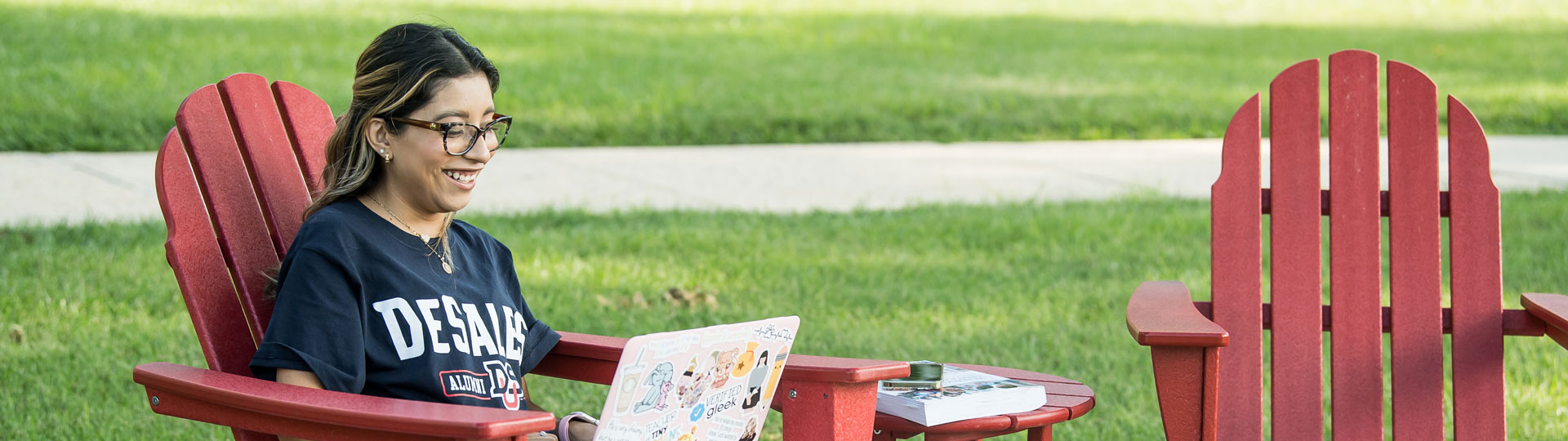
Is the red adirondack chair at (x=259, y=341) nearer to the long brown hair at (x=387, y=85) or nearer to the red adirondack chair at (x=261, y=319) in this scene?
the red adirondack chair at (x=261, y=319)

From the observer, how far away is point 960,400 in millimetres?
2682

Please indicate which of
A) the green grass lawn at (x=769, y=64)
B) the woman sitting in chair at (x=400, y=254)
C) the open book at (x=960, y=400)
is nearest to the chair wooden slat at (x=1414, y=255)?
the open book at (x=960, y=400)

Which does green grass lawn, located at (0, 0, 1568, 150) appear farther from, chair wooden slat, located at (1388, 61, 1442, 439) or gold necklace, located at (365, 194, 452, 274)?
gold necklace, located at (365, 194, 452, 274)

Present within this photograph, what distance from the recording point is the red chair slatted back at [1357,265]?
326 cm

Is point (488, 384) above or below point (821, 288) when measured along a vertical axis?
above

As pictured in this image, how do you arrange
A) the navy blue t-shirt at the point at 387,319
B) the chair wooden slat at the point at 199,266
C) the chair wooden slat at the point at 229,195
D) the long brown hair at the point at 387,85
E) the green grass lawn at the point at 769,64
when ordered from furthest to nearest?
the green grass lawn at the point at 769,64, the chair wooden slat at the point at 229,195, the chair wooden slat at the point at 199,266, the long brown hair at the point at 387,85, the navy blue t-shirt at the point at 387,319

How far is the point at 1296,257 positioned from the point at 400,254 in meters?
2.00

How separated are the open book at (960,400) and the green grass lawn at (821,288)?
4.05ft

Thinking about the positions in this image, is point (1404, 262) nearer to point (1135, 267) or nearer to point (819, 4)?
point (1135, 267)

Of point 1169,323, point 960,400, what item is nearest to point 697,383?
point 960,400

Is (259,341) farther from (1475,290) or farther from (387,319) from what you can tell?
(1475,290)

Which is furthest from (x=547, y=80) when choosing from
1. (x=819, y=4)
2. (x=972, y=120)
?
(x=819, y=4)

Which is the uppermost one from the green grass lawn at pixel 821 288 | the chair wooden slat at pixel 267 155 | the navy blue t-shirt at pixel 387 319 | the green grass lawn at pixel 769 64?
the green grass lawn at pixel 769 64

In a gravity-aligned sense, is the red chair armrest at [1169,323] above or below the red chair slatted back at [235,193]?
below
